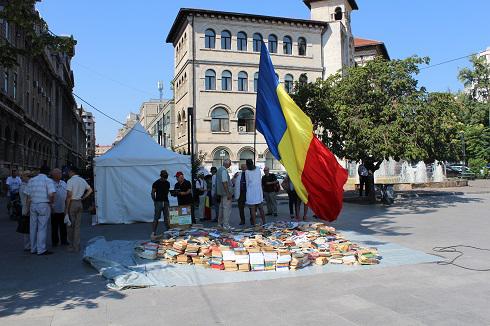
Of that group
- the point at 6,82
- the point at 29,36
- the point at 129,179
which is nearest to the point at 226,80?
the point at 6,82

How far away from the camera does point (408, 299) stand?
593cm

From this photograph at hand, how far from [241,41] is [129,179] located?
3328 cm

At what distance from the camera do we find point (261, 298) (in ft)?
20.2

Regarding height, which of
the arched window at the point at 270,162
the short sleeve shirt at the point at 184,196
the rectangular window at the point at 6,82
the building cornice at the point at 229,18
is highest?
the building cornice at the point at 229,18

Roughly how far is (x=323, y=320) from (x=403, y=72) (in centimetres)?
1488

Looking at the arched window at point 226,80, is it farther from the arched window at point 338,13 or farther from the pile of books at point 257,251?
the pile of books at point 257,251

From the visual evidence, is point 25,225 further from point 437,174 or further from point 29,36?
point 437,174

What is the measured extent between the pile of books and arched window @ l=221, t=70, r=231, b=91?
36.1m

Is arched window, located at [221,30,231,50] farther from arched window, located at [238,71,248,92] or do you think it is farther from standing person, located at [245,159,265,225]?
standing person, located at [245,159,265,225]

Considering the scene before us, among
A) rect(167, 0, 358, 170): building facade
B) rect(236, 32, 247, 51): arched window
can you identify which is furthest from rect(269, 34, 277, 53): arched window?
rect(236, 32, 247, 51): arched window

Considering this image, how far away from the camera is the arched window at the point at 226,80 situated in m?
44.9

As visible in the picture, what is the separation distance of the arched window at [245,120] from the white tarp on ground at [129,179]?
1177 inches

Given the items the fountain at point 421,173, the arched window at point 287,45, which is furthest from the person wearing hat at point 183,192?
the arched window at point 287,45

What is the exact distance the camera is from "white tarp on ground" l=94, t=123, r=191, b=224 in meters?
15.1
